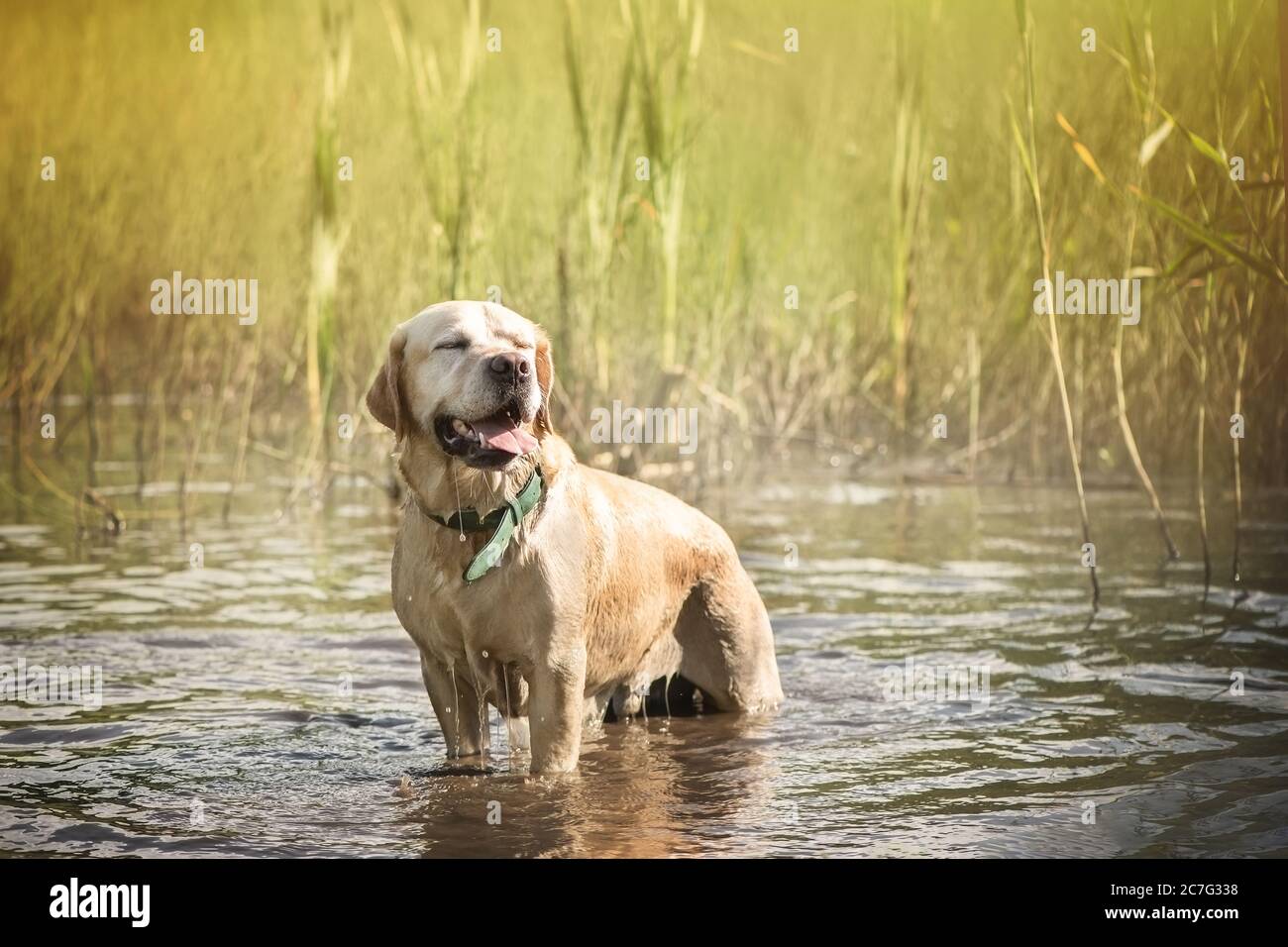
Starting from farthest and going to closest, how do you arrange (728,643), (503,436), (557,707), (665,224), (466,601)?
(665,224) < (728,643) < (557,707) < (466,601) < (503,436)

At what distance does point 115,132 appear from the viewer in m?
11.4

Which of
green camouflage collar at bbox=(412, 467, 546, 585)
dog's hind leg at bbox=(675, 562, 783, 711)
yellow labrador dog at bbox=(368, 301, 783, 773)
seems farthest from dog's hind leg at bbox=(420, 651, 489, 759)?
dog's hind leg at bbox=(675, 562, 783, 711)

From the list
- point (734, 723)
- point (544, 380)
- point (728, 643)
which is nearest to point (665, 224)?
point (728, 643)

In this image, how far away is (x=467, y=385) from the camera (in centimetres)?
440

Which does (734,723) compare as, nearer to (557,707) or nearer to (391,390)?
(557,707)

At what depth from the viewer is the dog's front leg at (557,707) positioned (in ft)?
15.3

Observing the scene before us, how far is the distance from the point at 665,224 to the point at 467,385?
16.8 feet

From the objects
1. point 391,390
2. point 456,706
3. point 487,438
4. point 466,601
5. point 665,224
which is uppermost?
point 665,224

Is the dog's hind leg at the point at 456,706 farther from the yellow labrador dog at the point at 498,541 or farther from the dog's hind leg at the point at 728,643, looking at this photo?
the dog's hind leg at the point at 728,643

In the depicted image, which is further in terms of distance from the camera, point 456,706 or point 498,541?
point 456,706

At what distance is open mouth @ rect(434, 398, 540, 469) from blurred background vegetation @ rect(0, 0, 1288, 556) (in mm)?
3473

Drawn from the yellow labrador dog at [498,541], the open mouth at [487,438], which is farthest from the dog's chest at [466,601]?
the open mouth at [487,438]

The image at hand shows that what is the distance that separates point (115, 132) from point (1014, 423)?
7029 millimetres

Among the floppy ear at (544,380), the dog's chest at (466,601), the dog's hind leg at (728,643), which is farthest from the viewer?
the dog's hind leg at (728,643)
